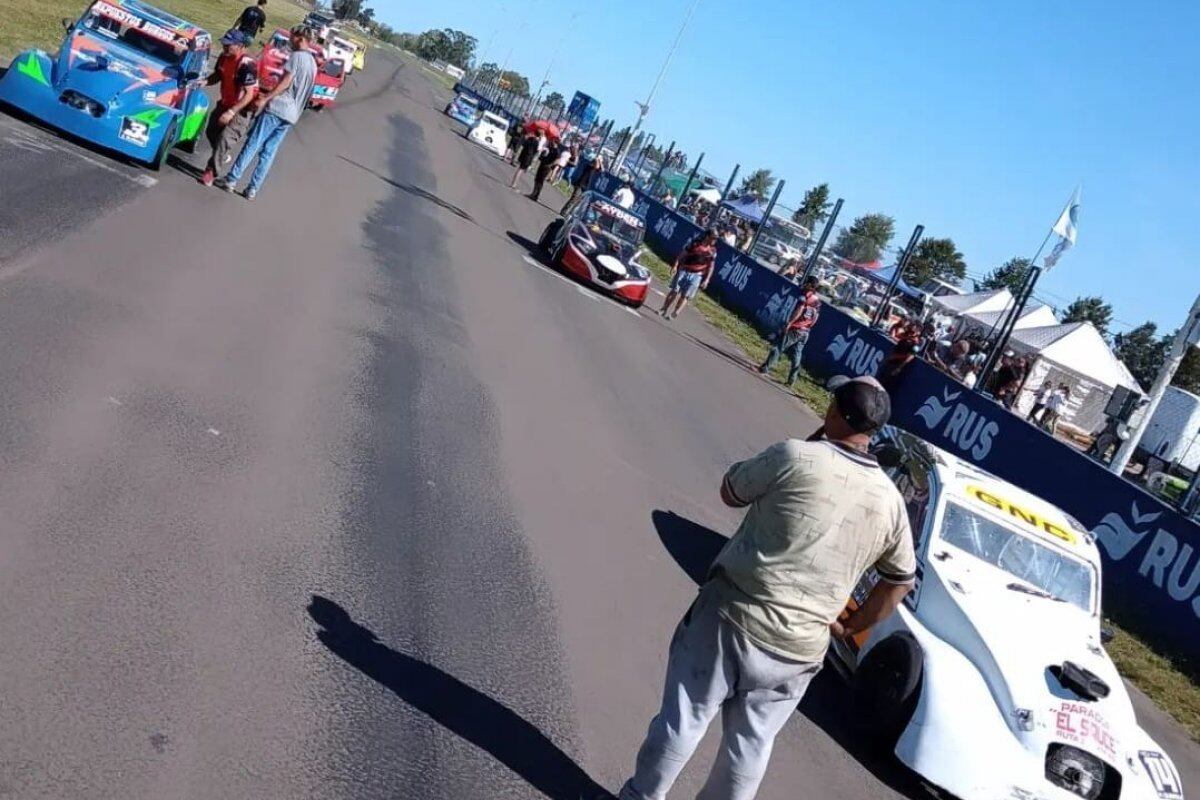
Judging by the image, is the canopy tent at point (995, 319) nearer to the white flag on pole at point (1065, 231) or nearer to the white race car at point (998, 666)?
the white flag on pole at point (1065, 231)

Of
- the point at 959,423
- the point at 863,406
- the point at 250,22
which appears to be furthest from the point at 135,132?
the point at 959,423

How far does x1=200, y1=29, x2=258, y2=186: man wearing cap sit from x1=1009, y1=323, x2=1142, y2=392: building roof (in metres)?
31.0

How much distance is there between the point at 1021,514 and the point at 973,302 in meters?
42.6

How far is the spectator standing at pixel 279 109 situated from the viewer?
14.3 meters

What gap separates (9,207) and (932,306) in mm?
41808

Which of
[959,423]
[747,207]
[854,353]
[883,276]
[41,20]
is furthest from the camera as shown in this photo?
[883,276]

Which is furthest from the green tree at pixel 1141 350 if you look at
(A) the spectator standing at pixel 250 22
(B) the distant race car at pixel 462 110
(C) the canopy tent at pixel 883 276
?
(A) the spectator standing at pixel 250 22

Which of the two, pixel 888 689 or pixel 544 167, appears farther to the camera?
pixel 544 167

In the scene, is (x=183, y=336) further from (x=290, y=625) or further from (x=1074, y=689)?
(x=1074, y=689)

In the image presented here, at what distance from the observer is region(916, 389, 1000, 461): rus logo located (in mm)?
19484

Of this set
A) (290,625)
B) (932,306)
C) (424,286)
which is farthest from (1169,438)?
(290,625)

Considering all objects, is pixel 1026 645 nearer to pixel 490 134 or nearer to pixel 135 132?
pixel 135 132

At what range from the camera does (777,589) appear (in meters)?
4.41

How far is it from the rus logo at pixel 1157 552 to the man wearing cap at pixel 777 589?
10758 mm
